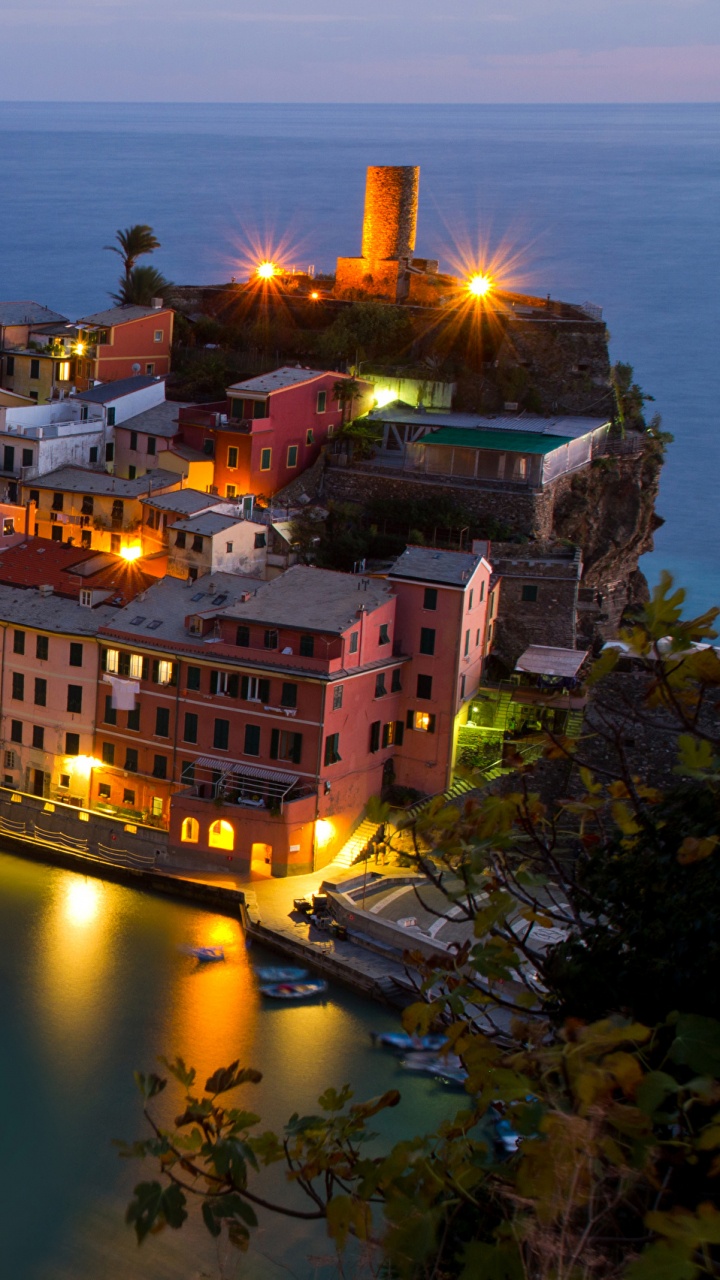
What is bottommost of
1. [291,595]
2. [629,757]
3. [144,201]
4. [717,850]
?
[629,757]

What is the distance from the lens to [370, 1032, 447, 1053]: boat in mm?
19062

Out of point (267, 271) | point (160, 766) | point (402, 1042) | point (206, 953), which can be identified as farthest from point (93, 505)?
point (402, 1042)

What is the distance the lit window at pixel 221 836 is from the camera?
2358 centimetres

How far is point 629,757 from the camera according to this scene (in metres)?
24.0

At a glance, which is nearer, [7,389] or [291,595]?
[291,595]

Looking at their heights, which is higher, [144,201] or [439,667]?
[144,201]

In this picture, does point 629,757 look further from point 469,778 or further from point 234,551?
point 469,778

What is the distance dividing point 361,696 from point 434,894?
3324 millimetres

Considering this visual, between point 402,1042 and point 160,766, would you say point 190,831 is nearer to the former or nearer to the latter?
point 160,766

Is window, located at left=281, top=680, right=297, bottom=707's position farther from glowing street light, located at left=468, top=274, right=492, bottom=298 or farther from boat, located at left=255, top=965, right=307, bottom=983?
glowing street light, located at left=468, top=274, right=492, bottom=298

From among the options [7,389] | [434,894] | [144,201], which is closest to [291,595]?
[434,894]

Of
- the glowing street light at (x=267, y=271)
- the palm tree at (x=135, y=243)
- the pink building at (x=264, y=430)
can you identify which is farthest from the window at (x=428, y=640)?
the palm tree at (x=135, y=243)

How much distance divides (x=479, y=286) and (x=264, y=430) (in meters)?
8.31

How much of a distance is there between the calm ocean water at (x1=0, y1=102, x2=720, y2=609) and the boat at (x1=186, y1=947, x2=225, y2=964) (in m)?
30.9
